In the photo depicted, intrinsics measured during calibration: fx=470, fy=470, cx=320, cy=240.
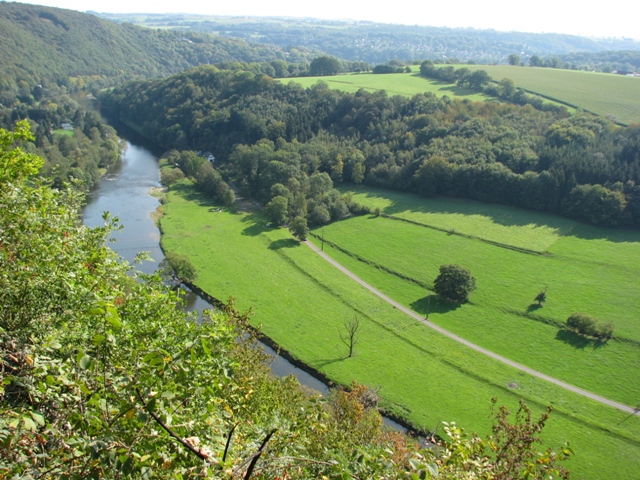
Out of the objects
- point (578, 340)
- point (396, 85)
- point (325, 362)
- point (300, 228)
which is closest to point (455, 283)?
point (578, 340)

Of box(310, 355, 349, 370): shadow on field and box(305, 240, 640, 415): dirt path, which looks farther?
box(310, 355, 349, 370): shadow on field

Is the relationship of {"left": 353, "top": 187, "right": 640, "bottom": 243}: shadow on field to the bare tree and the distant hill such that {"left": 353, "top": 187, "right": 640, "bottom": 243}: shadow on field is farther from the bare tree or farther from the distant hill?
the distant hill

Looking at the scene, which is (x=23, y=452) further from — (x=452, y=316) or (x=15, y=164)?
(x=452, y=316)

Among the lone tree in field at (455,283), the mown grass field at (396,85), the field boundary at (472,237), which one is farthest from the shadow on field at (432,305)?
the mown grass field at (396,85)

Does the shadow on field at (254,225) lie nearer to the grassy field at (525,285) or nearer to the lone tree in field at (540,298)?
the grassy field at (525,285)

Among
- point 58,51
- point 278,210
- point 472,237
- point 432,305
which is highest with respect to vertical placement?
point 58,51

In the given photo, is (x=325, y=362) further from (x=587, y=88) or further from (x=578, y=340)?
(x=587, y=88)

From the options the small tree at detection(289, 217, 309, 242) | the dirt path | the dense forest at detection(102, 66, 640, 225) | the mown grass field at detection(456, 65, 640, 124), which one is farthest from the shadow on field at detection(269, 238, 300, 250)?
the mown grass field at detection(456, 65, 640, 124)
